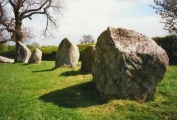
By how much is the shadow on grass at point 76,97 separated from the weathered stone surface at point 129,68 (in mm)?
587

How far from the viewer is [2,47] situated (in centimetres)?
6053

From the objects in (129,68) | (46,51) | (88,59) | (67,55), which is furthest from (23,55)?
(129,68)

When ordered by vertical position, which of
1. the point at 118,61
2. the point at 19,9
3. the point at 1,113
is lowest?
the point at 1,113

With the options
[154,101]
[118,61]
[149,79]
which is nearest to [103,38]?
[118,61]

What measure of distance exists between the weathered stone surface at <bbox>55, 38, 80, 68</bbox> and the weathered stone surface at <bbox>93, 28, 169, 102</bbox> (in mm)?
11122

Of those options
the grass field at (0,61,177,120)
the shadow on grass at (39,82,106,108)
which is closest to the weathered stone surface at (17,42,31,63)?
the grass field at (0,61,177,120)

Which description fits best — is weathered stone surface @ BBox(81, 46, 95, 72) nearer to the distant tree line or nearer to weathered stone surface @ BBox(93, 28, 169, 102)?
weathered stone surface @ BBox(93, 28, 169, 102)

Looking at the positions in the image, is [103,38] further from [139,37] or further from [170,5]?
[170,5]

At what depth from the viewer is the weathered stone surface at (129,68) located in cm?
1386

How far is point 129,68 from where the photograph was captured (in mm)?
13906

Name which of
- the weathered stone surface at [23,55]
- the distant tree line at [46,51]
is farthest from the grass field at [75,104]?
the distant tree line at [46,51]

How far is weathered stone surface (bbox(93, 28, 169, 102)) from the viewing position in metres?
13.9

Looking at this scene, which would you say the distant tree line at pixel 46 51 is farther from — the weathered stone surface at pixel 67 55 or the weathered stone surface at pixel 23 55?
the weathered stone surface at pixel 67 55

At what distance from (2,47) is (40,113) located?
168ft
